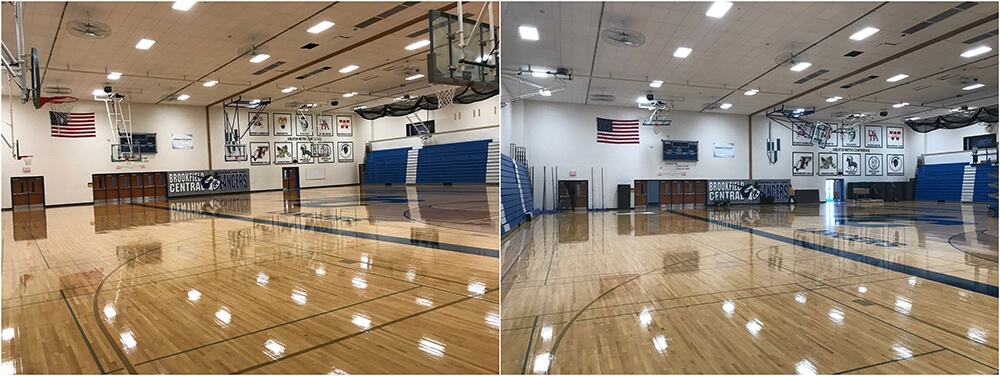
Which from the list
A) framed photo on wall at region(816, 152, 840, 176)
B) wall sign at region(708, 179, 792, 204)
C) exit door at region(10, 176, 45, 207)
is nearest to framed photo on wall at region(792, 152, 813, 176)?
framed photo on wall at region(816, 152, 840, 176)

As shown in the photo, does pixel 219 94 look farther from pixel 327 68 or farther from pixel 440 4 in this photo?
pixel 440 4

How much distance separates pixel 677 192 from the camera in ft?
55.6

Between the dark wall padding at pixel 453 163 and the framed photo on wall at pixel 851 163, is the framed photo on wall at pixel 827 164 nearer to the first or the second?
the framed photo on wall at pixel 851 163

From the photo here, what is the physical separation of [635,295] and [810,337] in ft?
4.26

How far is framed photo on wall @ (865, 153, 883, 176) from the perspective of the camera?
13.8 metres

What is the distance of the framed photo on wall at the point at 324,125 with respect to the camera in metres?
21.1

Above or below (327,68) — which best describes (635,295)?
below

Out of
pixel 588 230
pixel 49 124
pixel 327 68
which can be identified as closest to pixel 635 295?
pixel 588 230

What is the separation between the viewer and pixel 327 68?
12.9 metres

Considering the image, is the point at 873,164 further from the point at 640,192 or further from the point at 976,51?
the point at 640,192

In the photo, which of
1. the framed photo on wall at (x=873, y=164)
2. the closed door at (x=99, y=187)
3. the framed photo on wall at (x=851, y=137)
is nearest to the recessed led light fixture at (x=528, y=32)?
the framed photo on wall at (x=873, y=164)

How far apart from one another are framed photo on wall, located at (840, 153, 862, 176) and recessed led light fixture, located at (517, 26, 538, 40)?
14.1 metres

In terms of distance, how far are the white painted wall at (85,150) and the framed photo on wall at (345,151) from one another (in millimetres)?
5489

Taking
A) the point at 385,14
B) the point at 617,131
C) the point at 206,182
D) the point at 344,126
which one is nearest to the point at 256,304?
the point at 385,14
